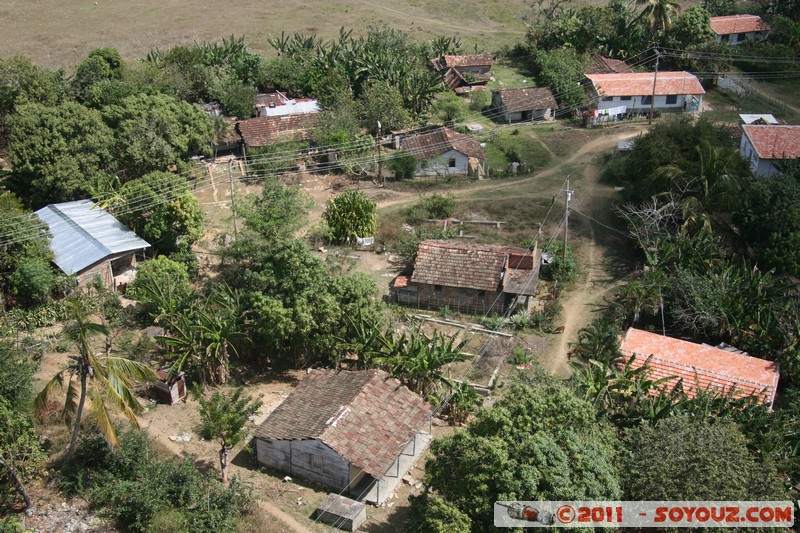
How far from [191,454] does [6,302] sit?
531 inches

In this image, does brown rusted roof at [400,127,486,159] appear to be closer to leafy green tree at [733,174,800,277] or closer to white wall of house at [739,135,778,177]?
white wall of house at [739,135,778,177]

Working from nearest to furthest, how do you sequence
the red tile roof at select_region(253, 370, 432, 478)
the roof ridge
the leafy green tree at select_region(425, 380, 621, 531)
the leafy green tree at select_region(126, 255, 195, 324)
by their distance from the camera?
the leafy green tree at select_region(425, 380, 621, 531) < the red tile roof at select_region(253, 370, 432, 478) < the leafy green tree at select_region(126, 255, 195, 324) < the roof ridge

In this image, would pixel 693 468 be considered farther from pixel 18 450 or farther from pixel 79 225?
pixel 79 225

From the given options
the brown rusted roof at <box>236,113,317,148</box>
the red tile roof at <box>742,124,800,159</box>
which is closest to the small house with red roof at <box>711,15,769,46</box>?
the red tile roof at <box>742,124,800,159</box>

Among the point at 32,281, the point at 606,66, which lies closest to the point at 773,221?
the point at 606,66

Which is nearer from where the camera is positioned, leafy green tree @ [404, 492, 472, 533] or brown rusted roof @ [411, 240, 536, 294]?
leafy green tree @ [404, 492, 472, 533]

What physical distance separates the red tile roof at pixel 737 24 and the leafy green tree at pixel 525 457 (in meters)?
55.6

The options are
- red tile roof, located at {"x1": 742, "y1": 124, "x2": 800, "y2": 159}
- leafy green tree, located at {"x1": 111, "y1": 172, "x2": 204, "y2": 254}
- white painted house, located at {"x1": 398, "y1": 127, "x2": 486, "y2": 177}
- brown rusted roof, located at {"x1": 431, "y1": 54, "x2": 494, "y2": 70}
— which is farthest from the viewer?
brown rusted roof, located at {"x1": 431, "y1": 54, "x2": 494, "y2": 70}

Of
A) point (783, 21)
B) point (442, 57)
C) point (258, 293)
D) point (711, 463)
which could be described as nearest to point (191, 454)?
point (258, 293)

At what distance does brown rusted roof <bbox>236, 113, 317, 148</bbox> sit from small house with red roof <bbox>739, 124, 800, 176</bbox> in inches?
1075

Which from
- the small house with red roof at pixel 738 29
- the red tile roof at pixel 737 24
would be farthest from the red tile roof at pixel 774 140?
the red tile roof at pixel 737 24

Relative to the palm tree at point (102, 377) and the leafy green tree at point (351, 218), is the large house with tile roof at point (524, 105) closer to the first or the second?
the leafy green tree at point (351, 218)

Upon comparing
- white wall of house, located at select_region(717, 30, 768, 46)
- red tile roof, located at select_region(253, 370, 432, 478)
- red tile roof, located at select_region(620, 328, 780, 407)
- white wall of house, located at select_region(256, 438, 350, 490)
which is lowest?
white wall of house, located at select_region(256, 438, 350, 490)

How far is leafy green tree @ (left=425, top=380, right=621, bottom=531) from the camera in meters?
19.7
